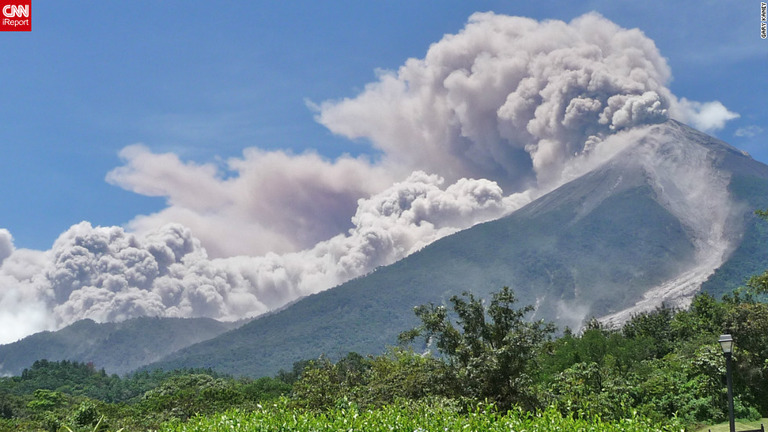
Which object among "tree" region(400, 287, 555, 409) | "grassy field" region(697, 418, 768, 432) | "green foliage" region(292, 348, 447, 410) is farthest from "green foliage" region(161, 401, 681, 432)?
"grassy field" region(697, 418, 768, 432)

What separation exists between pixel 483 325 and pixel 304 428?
11088mm

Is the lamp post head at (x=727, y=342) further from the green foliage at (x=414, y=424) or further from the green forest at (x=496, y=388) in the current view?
the green foliage at (x=414, y=424)

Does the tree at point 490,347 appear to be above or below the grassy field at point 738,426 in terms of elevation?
above

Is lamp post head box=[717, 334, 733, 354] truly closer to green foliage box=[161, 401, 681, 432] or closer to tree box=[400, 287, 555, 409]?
green foliage box=[161, 401, 681, 432]

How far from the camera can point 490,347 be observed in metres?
19.4

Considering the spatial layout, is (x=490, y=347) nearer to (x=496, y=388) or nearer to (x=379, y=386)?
(x=496, y=388)

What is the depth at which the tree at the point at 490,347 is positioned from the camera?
1862 cm

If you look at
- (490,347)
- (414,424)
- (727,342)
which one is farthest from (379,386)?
(414,424)

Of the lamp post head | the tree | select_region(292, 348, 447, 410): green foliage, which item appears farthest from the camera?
select_region(292, 348, 447, 410): green foliage

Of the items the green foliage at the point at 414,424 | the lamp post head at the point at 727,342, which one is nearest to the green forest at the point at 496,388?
the green foliage at the point at 414,424

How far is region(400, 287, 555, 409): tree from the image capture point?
18625 millimetres

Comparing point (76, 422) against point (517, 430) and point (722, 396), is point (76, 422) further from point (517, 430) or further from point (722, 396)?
point (722, 396)

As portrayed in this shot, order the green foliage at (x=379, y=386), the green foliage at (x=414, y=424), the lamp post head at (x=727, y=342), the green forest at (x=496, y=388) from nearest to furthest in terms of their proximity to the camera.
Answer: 1. the green foliage at (x=414, y=424)
2. the green forest at (x=496, y=388)
3. the lamp post head at (x=727, y=342)
4. the green foliage at (x=379, y=386)

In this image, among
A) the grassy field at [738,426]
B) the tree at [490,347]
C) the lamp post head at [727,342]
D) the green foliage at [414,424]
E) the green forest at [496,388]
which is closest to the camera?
the green foliage at [414,424]
